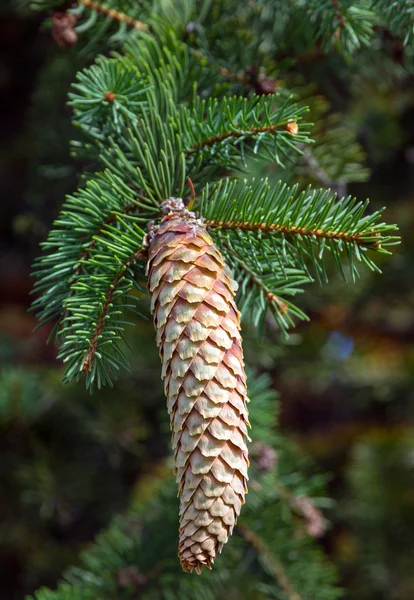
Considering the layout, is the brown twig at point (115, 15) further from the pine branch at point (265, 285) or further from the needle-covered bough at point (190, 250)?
the pine branch at point (265, 285)

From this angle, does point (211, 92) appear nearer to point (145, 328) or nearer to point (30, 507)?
point (145, 328)

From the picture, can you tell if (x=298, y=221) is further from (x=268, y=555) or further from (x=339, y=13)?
(x=268, y=555)

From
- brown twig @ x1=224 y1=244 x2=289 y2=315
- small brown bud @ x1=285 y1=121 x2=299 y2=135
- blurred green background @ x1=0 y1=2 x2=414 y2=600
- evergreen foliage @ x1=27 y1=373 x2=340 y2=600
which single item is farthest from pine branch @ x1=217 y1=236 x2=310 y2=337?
blurred green background @ x1=0 y1=2 x2=414 y2=600

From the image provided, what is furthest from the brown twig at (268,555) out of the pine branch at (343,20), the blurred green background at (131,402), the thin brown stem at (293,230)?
the pine branch at (343,20)

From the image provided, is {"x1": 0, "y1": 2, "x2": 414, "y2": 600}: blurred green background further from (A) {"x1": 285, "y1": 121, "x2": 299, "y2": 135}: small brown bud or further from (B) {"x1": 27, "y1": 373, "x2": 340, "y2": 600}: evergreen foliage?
(A) {"x1": 285, "y1": 121, "x2": 299, "y2": 135}: small brown bud

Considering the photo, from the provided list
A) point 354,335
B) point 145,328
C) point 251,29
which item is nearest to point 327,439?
point 354,335

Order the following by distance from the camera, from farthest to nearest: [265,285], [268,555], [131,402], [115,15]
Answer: [131,402] → [268,555] → [115,15] → [265,285]

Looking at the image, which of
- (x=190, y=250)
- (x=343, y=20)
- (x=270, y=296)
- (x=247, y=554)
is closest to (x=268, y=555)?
(x=247, y=554)
